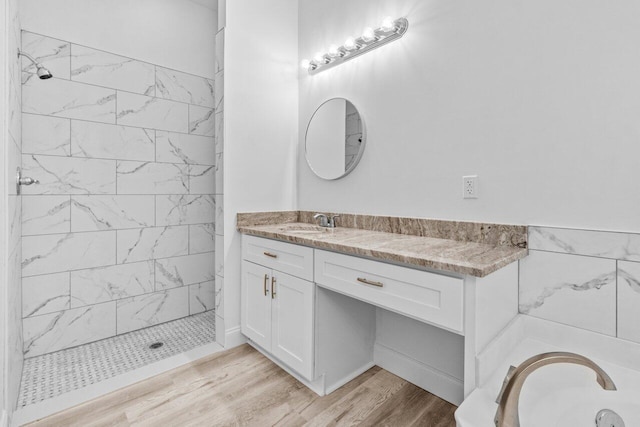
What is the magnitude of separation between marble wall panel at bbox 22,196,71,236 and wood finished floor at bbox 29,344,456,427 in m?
1.20

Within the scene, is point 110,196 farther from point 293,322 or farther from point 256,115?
point 293,322

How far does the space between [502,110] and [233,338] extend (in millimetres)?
2160

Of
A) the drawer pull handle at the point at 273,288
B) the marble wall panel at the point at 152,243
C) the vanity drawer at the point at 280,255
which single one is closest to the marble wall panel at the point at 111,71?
the marble wall panel at the point at 152,243

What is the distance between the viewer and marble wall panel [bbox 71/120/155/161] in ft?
7.51

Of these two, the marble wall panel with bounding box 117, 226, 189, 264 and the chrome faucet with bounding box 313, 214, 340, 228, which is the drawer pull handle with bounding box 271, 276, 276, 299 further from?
the marble wall panel with bounding box 117, 226, 189, 264

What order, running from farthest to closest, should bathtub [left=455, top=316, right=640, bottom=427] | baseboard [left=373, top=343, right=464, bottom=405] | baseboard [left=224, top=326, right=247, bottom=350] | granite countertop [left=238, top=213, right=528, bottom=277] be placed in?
baseboard [left=224, top=326, right=247, bottom=350] → baseboard [left=373, top=343, right=464, bottom=405] → granite countertop [left=238, top=213, right=528, bottom=277] → bathtub [left=455, top=316, right=640, bottom=427]

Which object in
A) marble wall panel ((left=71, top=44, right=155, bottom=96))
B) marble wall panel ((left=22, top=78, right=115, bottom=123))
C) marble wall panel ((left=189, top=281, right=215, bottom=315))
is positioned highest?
marble wall panel ((left=71, top=44, right=155, bottom=96))

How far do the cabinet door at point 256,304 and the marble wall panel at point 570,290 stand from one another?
1383 mm

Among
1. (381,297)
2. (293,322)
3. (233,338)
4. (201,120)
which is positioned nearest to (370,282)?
(381,297)

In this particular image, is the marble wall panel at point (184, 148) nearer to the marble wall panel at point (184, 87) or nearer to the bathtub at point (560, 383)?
the marble wall panel at point (184, 87)

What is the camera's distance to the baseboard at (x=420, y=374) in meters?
1.68

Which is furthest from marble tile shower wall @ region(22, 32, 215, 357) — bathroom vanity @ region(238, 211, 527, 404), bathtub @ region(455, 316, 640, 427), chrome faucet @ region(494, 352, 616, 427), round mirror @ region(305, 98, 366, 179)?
chrome faucet @ region(494, 352, 616, 427)

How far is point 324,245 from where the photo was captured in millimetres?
1609

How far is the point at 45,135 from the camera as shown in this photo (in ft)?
7.06
